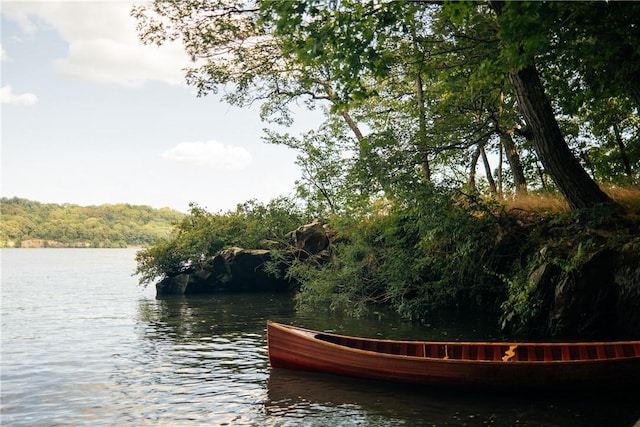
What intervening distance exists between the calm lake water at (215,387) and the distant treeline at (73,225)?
340 feet

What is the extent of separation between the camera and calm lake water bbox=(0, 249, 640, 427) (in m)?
9.00

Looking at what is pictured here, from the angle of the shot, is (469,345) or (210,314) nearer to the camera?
(469,345)

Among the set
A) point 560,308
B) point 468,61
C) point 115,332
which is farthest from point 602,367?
point 115,332

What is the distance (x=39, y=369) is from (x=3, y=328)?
8181 millimetres

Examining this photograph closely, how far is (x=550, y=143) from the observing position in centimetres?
1307

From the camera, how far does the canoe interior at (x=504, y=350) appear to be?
9.87m

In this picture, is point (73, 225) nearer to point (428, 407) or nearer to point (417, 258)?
point (417, 258)

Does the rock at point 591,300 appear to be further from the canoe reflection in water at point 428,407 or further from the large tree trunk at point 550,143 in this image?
the canoe reflection in water at point 428,407

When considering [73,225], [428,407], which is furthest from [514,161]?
[73,225]

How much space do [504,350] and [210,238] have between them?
2422cm

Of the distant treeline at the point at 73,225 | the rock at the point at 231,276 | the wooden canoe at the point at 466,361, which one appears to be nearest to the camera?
the wooden canoe at the point at 466,361

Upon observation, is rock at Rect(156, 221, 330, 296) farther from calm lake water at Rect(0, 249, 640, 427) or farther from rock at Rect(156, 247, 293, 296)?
calm lake water at Rect(0, 249, 640, 427)

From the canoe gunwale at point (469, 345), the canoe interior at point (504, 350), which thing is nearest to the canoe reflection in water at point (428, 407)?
the canoe gunwale at point (469, 345)

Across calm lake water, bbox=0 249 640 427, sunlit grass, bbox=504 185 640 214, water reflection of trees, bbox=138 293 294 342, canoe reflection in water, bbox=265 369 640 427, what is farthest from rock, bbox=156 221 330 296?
canoe reflection in water, bbox=265 369 640 427
